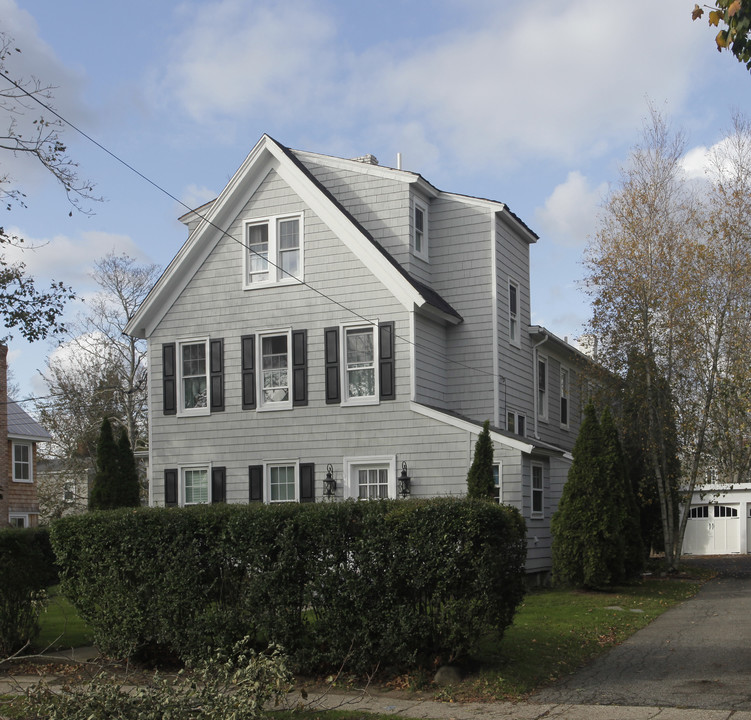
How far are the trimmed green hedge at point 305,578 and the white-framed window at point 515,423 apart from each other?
11.9 m

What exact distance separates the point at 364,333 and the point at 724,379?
29.0 feet

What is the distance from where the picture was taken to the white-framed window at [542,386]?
24109mm

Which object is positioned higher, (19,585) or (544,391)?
(544,391)

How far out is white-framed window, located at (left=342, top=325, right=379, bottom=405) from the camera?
762 inches

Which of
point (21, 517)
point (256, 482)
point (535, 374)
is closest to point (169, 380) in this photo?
point (256, 482)

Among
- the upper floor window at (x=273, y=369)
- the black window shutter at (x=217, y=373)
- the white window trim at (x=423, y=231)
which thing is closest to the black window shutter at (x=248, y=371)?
the upper floor window at (x=273, y=369)

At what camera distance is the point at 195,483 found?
20938mm

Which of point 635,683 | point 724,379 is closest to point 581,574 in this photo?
point 724,379

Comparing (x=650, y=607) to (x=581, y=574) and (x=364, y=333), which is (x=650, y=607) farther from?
(x=364, y=333)

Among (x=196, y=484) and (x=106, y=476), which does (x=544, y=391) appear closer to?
(x=196, y=484)

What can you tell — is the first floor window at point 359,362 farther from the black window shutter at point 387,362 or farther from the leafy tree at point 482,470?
the leafy tree at point 482,470

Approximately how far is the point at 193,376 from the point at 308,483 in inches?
158

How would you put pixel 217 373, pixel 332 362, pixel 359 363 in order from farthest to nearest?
pixel 217 373 → pixel 332 362 → pixel 359 363

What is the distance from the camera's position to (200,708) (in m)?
6.45
